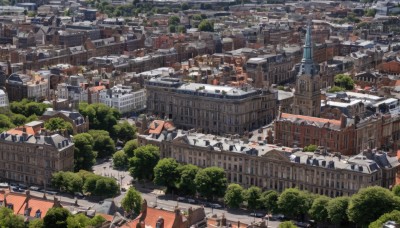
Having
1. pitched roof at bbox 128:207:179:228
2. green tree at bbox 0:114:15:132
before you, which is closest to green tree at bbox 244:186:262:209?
pitched roof at bbox 128:207:179:228

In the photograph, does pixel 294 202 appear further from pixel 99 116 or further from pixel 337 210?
pixel 99 116

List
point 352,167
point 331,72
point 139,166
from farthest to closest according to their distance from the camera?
1. point 331,72
2. point 139,166
3. point 352,167

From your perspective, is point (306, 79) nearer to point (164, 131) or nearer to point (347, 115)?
point (347, 115)

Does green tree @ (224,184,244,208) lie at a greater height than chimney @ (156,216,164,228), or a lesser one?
lesser

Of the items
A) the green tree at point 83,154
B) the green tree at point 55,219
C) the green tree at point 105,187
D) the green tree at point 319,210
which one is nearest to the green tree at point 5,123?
the green tree at point 83,154

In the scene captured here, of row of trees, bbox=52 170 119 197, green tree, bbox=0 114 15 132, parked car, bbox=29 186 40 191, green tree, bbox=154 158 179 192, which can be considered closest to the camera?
row of trees, bbox=52 170 119 197

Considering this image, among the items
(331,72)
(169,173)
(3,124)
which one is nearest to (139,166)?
(169,173)

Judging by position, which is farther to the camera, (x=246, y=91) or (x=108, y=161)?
(x=246, y=91)

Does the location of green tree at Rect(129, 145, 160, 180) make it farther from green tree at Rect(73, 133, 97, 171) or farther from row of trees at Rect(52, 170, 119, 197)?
green tree at Rect(73, 133, 97, 171)
